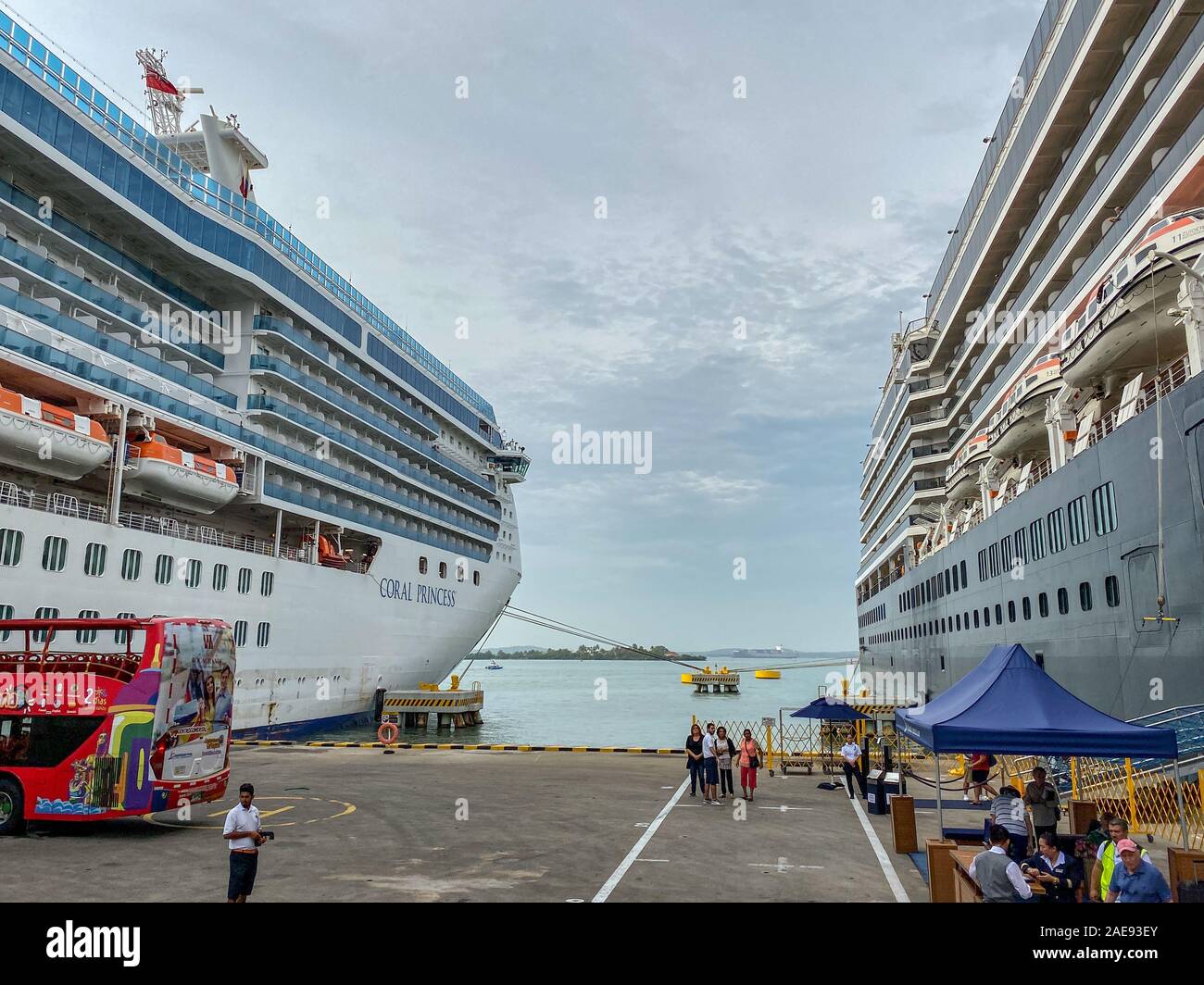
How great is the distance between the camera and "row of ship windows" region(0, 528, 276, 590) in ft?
68.6

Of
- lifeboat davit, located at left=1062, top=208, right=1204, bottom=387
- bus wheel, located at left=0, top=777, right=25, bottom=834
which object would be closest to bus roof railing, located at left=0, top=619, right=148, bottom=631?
bus wheel, located at left=0, top=777, right=25, bottom=834

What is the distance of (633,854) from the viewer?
1188 cm

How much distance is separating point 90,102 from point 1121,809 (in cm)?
3565

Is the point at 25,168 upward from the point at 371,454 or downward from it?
upward

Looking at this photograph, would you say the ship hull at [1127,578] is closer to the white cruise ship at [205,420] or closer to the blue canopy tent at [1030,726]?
the blue canopy tent at [1030,726]

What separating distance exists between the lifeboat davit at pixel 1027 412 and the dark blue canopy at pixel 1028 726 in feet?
44.2

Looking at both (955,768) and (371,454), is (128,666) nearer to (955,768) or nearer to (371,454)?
(955,768)

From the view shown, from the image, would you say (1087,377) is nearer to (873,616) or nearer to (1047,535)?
(1047,535)

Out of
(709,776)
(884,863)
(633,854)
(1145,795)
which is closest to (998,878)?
(884,863)

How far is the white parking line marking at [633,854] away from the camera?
9680 millimetres

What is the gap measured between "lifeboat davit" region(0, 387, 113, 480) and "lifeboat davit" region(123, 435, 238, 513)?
4.02ft

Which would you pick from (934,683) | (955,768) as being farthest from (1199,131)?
(934,683)
